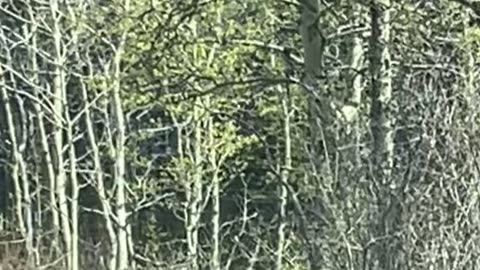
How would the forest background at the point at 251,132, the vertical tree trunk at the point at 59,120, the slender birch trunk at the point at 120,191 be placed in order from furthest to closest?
the slender birch trunk at the point at 120,191 → the vertical tree trunk at the point at 59,120 → the forest background at the point at 251,132

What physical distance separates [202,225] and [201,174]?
29.8 inches

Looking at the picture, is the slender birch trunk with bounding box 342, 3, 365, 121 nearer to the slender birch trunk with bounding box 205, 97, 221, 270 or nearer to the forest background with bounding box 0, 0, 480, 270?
the forest background with bounding box 0, 0, 480, 270

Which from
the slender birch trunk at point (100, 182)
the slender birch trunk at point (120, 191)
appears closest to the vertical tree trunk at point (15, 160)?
the slender birch trunk at point (100, 182)

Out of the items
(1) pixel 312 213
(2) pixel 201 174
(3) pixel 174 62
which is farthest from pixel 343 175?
(2) pixel 201 174

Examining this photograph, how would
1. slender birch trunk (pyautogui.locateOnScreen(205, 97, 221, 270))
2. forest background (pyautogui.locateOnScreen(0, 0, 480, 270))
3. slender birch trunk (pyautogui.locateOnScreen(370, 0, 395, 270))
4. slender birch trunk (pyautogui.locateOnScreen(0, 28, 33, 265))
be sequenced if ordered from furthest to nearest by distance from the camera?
slender birch trunk (pyautogui.locateOnScreen(0, 28, 33, 265)) → slender birch trunk (pyautogui.locateOnScreen(205, 97, 221, 270)) → forest background (pyautogui.locateOnScreen(0, 0, 480, 270)) → slender birch trunk (pyautogui.locateOnScreen(370, 0, 395, 270))

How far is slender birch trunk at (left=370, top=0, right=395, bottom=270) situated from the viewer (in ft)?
14.7

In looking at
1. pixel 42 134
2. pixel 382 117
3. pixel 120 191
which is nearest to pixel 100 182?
pixel 120 191

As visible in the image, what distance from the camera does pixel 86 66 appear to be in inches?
504

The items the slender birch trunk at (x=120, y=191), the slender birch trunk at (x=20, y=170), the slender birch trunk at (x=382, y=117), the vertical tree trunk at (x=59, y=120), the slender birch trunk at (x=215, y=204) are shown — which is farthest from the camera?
the slender birch trunk at (x=20, y=170)

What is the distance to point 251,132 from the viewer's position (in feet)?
18.6

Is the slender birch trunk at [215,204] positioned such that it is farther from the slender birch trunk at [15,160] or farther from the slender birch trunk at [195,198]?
the slender birch trunk at [15,160]

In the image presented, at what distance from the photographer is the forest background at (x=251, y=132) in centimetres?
462

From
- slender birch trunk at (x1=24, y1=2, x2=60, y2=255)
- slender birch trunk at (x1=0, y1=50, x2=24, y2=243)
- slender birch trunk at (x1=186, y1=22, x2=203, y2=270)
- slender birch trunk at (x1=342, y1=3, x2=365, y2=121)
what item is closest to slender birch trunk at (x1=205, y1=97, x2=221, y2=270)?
slender birch trunk at (x1=186, y1=22, x2=203, y2=270)

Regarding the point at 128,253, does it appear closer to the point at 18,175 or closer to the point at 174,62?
the point at 18,175
